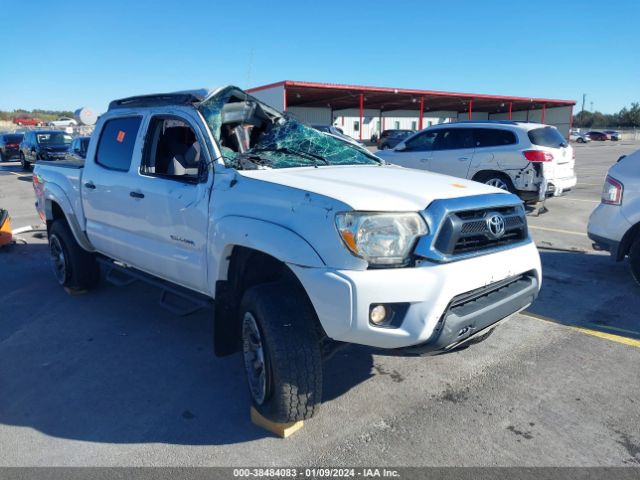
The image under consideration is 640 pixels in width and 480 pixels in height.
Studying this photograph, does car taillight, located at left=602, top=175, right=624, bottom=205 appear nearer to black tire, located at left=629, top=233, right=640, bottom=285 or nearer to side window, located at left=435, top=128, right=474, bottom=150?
black tire, located at left=629, top=233, right=640, bottom=285

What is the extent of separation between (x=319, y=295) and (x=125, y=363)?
215 centimetres

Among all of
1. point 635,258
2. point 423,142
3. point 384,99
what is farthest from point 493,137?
point 384,99

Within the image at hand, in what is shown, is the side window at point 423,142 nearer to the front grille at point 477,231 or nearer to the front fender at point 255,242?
the front grille at point 477,231

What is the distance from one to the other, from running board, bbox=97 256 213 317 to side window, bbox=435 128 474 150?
7.19m

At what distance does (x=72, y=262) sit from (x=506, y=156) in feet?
25.3

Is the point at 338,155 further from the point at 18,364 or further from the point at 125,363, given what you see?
the point at 18,364

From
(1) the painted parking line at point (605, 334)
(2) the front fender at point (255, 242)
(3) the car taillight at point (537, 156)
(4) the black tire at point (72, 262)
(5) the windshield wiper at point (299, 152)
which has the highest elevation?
(5) the windshield wiper at point (299, 152)

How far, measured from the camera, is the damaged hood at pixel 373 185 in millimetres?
2666

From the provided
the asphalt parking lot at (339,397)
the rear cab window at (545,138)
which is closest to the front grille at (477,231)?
the asphalt parking lot at (339,397)

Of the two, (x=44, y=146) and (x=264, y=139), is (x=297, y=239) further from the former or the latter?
(x=44, y=146)

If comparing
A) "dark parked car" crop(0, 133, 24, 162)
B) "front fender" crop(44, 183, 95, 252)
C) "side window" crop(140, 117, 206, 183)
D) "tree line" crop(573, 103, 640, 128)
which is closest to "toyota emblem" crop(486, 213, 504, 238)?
"side window" crop(140, 117, 206, 183)

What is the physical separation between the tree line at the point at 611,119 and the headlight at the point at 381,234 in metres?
102

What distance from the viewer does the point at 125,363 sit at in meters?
3.89

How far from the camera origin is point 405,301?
98.3 inches
